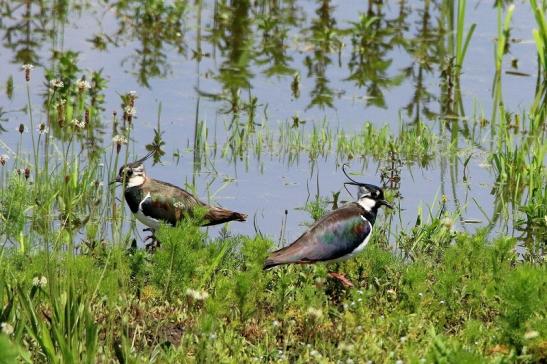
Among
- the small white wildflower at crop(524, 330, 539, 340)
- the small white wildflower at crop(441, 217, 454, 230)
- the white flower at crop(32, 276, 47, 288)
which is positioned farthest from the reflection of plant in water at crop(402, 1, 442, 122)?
the white flower at crop(32, 276, 47, 288)

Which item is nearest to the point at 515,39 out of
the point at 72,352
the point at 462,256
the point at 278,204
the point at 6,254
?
the point at 278,204

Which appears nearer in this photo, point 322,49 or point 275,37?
point 322,49

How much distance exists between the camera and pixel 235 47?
13.4m

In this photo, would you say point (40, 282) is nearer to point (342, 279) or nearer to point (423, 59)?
point (342, 279)

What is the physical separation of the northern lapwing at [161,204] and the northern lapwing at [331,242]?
986mm

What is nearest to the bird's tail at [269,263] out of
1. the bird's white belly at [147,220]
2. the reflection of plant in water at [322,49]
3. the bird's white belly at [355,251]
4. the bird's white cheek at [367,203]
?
the bird's white belly at [355,251]

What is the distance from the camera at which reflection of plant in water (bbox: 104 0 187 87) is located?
1309 cm

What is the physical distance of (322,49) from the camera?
13492 mm

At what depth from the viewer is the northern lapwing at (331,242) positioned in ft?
24.5

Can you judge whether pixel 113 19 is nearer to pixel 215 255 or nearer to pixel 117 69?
pixel 117 69

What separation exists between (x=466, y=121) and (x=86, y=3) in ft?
16.5

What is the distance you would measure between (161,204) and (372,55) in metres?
5.27

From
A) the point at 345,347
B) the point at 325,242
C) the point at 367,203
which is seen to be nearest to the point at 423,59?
the point at 367,203

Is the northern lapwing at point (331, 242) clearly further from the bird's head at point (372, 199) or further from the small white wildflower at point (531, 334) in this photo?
the small white wildflower at point (531, 334)
